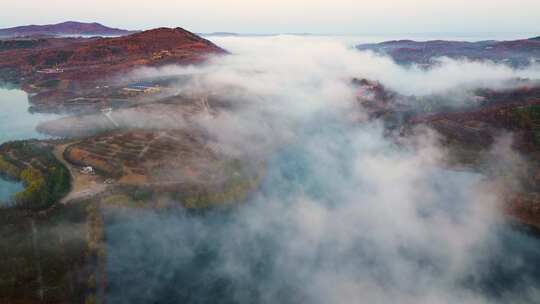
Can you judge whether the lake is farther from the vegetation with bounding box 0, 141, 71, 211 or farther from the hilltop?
the hilltop

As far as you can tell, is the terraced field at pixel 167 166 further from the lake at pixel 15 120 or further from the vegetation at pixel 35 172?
the lake at pixel 15 120

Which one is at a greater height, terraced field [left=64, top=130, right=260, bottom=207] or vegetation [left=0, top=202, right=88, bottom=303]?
Result: terraced field [left=64, top=130, right=260, bottom=207]

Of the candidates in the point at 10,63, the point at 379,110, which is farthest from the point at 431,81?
the point at 10,63

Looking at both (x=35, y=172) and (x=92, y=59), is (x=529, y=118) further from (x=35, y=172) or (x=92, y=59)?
(x=92, y=59)

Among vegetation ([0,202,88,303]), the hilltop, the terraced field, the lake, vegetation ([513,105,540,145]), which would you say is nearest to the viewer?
vegetation ([0,202,88,303])

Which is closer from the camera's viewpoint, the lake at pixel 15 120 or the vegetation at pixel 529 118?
the lake at pixel 15 120

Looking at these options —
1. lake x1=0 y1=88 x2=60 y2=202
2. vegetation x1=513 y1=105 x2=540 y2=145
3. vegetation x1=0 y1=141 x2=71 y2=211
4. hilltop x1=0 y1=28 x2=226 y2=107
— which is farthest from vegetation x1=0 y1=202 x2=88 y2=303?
vegetation x1=513 y1=105 x2=540 y2=145

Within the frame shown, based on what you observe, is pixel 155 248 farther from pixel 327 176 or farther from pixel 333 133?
pixel 333 133

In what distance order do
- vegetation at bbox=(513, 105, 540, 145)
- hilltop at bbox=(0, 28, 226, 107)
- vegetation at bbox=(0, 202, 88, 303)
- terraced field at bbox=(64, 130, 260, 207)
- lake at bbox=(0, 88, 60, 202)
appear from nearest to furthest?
vegetation at bbox=(0, 202, 88, 303) < terraced field at bbox=(64, 130, 260, 207) < lake at bbox=(0, 88, 60, 202) < vegetation at bbox=(513, 105, 540, 145) < hilltop at bbox=(0, 28, 226, 107)

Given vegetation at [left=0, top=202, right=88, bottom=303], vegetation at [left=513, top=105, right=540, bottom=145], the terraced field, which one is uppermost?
vegetation at [left=513, top=105, right=540, bottom=145]

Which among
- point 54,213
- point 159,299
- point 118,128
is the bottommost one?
point 159,299

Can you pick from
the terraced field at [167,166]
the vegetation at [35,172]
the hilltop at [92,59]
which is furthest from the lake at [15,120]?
the terraced field at [167,166]
